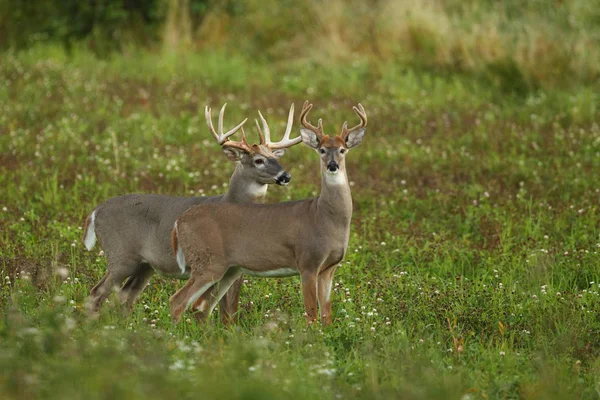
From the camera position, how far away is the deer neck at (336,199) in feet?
23.0

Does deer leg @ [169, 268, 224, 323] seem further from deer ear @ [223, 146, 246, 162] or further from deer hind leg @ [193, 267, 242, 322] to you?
deer ear @ [223, 146, 246, 162]

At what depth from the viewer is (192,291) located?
683cm

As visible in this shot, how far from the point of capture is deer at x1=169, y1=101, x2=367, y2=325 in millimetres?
6855

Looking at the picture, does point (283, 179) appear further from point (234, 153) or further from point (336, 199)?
point (336, 199)

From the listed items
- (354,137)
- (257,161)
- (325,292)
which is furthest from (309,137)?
(325,292)

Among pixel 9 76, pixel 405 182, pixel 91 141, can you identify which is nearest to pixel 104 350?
pixel 405 182

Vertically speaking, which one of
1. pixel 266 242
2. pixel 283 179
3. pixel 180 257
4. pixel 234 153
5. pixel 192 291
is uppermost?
pixel 234 153

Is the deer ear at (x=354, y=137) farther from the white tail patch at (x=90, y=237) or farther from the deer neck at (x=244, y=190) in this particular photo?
the white tail patch at (x=90, y=237)

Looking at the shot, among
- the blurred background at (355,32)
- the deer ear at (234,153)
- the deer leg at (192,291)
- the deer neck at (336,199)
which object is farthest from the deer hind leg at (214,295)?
the blurred background at (355,32)

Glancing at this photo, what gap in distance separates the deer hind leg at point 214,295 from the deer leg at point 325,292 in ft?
1.83

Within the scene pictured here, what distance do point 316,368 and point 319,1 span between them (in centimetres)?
1308

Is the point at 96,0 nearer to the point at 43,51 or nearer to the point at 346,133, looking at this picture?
the point at 43,51

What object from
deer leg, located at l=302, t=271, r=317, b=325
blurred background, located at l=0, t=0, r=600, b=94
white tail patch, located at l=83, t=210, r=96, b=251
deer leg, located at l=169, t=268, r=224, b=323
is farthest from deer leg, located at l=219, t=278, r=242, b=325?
blurred background, located at l=0, t=0, r=600, b=94

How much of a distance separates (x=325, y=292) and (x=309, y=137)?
111cm
